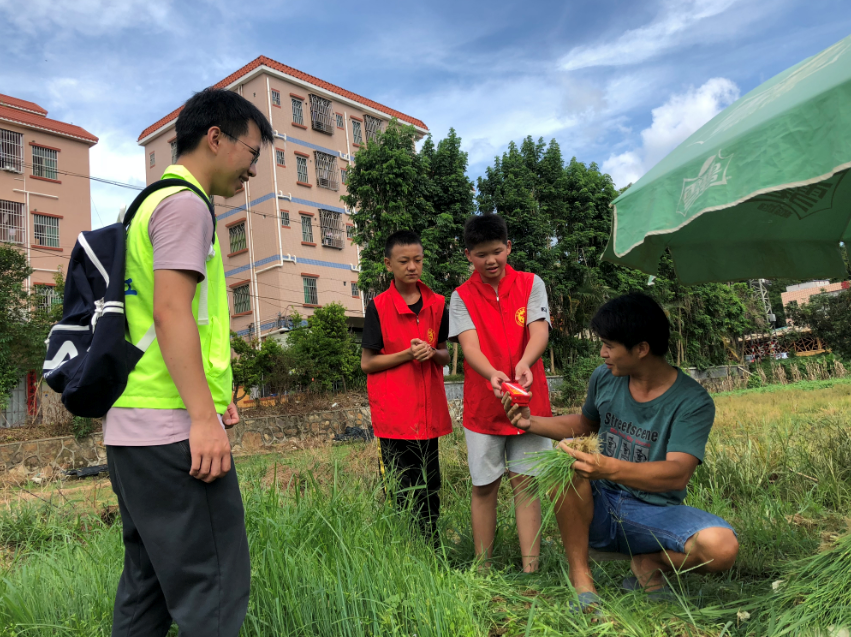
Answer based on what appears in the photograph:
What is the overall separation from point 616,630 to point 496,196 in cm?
1762

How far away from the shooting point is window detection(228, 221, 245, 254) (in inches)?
1049

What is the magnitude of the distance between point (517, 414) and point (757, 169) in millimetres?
1472

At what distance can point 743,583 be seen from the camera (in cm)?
274

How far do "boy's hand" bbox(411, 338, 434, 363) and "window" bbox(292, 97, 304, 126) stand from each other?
995 inches

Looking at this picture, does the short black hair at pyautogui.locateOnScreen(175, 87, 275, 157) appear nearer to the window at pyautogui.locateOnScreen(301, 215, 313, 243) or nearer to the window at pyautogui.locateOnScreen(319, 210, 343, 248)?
the window at pyautogui.locateOnScreen(301, 215, 313, 243)

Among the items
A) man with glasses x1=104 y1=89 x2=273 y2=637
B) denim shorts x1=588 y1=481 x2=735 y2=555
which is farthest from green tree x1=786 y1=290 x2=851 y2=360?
man with glasses x1=104 y1=89 x2=273 y2=637

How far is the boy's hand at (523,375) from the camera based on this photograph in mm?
2994

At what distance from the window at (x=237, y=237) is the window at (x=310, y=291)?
10.2ft

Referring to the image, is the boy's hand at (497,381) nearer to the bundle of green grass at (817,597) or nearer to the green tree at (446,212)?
the bundle of green grass at (817,597)

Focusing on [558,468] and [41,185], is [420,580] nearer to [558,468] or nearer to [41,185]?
[558,468]

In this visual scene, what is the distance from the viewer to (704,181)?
6.03 ft

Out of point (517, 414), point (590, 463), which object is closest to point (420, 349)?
point (517, 414)

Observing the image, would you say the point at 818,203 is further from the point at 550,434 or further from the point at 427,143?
the point at 427,143

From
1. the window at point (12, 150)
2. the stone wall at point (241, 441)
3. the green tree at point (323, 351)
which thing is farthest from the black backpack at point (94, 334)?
the window at point (12, 150)
